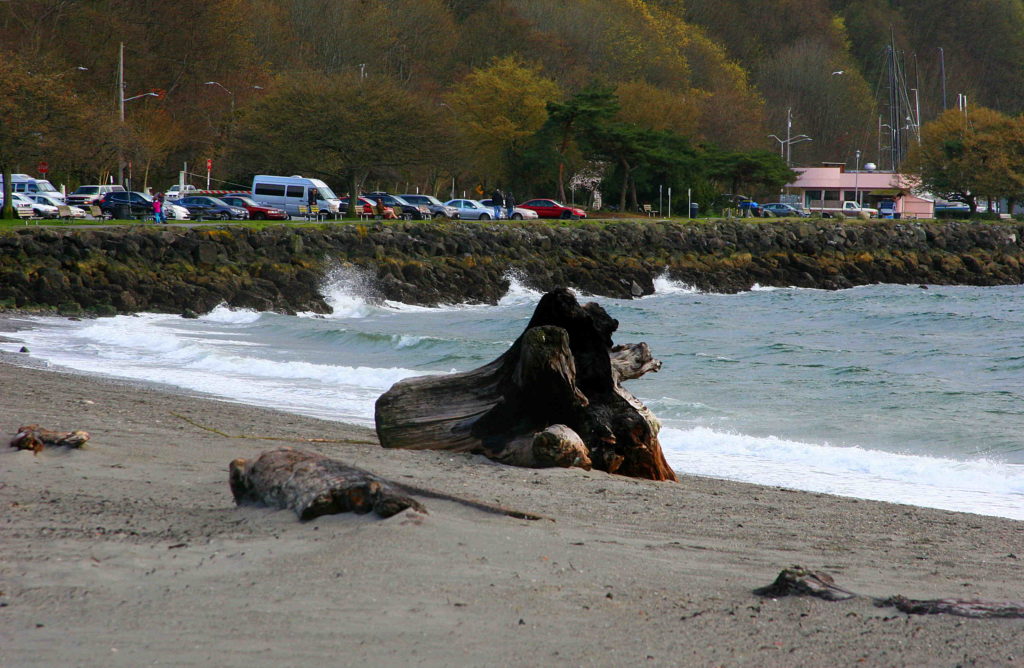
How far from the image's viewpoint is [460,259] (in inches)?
1588

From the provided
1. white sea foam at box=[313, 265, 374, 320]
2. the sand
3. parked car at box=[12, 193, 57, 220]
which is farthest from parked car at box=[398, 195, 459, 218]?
the sand

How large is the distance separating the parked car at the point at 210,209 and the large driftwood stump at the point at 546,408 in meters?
40.3

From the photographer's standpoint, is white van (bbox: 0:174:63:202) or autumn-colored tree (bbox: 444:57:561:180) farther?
autumn-colored tree (bbox: 444:57:561:180)

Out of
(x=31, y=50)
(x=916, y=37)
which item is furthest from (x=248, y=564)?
(x=916, y=37)

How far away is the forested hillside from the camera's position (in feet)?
189

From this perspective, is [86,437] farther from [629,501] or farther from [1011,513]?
[1011,513]

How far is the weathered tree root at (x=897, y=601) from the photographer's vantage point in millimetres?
4988

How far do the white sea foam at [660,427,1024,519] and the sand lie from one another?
2184 mm

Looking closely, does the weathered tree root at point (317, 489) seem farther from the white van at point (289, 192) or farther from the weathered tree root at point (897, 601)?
the white van at point (289, 192)

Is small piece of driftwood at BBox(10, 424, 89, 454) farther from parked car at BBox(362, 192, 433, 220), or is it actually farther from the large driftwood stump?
parked car at BBox(362, 192, 433, 220)

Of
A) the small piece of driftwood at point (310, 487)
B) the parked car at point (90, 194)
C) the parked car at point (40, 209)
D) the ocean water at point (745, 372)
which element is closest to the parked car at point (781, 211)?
the ocean water at point (745, 372)

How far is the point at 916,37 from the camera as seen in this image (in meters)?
153

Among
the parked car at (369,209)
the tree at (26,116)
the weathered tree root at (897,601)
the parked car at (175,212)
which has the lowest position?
the weathered tree root at (897,601)

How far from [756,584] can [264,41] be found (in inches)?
3336
